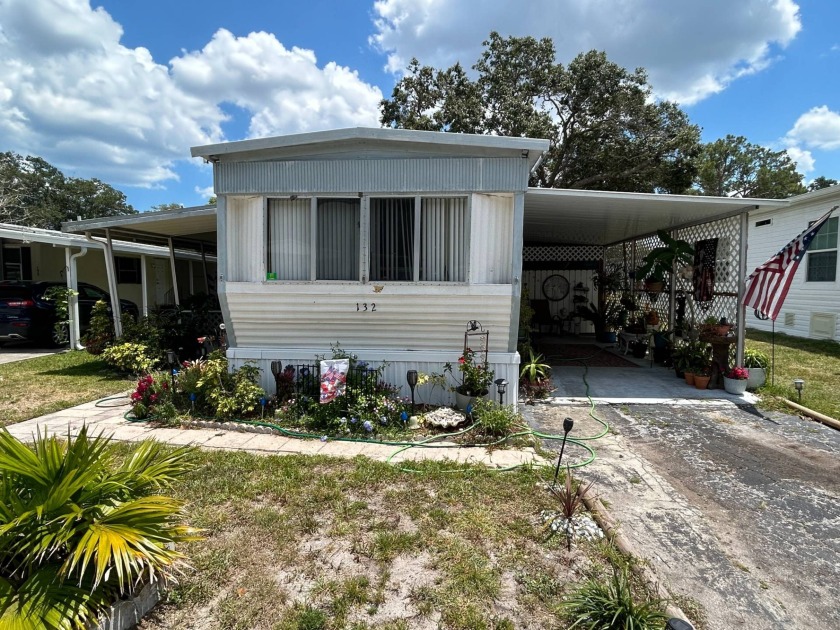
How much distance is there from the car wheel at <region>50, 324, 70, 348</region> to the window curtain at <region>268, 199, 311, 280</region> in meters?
7.88

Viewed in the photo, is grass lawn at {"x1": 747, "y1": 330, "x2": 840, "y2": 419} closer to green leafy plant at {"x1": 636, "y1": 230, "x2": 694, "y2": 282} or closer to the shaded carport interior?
green leafy plant at {"x1": 636, "y1": 230, "x2": 694, "y2": 282}

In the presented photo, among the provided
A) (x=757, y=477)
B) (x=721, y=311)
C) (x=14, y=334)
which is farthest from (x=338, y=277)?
(x=14, y=334)

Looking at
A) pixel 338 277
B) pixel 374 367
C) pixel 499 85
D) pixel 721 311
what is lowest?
pixel 374 367

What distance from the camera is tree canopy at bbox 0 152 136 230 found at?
95.9ft

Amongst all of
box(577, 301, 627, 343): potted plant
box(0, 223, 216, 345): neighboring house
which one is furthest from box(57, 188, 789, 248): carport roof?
box(577, 301, 627, 343): potted plant

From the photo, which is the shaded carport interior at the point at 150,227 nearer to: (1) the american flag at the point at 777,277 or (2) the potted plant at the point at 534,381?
(2) the potted plant at the point at 534,381

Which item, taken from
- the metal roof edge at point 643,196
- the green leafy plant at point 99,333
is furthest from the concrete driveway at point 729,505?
the green leafy plant at point 99,333

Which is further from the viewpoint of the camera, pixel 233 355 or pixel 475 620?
pixel 233 355

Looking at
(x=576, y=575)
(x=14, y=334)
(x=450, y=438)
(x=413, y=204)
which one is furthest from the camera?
(x=14, y=334)

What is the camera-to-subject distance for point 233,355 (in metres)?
5.84

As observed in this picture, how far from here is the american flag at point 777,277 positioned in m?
5.84

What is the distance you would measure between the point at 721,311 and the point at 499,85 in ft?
47.4

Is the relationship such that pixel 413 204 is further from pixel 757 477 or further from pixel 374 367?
pixel 757 477

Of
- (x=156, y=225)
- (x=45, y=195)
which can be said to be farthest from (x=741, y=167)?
(x=45, y=195)
